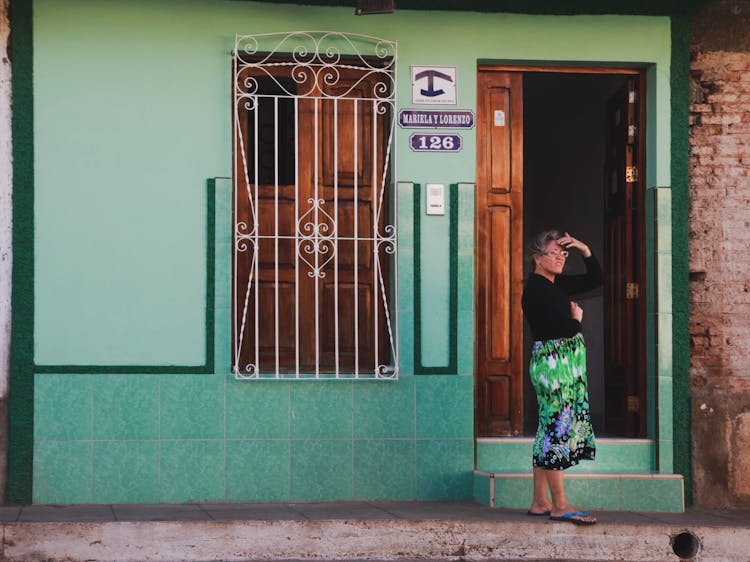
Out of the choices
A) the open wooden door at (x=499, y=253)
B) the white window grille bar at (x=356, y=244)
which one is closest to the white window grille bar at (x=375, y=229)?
the white window grille bar at (x=356, y=244)

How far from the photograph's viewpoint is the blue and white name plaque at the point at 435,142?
30.3ft

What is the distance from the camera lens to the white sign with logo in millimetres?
9273

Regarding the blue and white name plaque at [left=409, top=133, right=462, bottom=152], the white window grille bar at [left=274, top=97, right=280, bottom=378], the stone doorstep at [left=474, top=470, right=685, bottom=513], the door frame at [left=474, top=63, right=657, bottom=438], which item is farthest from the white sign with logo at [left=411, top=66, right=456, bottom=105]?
the stone doorstep at [left=474, top=470, right=685, bottom=513]

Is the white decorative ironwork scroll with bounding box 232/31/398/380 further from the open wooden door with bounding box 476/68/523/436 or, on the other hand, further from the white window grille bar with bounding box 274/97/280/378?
the open wooden door with bounding box 476/68/523/436

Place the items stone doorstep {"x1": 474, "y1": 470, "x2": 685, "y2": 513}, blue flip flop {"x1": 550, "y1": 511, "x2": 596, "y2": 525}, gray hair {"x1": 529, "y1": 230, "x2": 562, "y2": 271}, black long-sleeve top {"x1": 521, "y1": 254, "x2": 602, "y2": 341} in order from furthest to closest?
stone doorstep {"x1": 474, "y1": 470, "x2": 685, "y2": 513}, gray hair {"x1": 529, "y1": 230, "x2": 562, "y2": 271}, black long-sleeve top {"x1": 521, "y1": 254, "x2": 602, "y2": 341}, blue flip flop {"x1": 550, "y1": 511, "x2": 596, "y2": 525}

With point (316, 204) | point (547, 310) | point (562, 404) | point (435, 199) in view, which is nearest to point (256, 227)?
point (316, 204)

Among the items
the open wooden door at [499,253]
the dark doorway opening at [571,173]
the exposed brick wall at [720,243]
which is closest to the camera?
the exposed brick wall at [720,243]

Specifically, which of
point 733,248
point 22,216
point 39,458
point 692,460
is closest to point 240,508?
point 39,458

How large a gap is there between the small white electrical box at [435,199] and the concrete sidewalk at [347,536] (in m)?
2.18

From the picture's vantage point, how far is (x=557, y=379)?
792 cm

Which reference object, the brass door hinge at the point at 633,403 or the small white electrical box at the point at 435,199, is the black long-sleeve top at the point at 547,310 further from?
the brass door hinge at the point at 633,403

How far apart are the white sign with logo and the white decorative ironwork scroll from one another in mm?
167

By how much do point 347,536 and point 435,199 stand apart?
2.67 m

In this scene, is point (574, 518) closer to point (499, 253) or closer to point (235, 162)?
point (499, 253)
